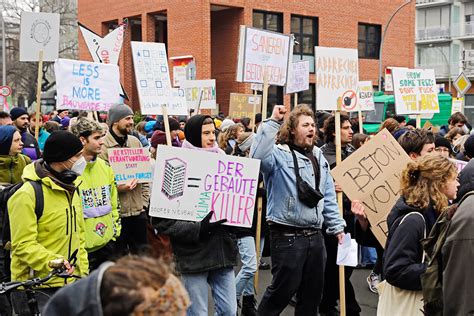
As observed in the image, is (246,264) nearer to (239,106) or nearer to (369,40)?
(239,106)

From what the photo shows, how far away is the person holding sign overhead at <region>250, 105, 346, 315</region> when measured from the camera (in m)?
5.58

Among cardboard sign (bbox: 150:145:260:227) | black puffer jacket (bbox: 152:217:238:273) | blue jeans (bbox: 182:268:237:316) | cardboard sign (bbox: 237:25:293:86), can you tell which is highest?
cardboard sign (bbox: 237:25:293:86)

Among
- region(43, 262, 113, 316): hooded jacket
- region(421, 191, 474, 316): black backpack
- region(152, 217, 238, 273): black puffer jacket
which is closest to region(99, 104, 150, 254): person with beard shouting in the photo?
region(152, 217, 238, 273): black puffer jacket

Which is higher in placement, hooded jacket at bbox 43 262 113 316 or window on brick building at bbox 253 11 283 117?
window on brick building at bbox 253 11 283 117

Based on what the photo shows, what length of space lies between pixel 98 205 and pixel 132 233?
120 centimetres

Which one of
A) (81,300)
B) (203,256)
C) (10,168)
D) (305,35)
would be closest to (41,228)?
(203,256)

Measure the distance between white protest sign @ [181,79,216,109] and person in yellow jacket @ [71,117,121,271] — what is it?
1022 cm

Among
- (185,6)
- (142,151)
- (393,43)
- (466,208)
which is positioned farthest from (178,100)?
(393,43)

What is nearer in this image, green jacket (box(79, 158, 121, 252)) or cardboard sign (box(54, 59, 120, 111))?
green jacket (box(79, 158, 121, 252))

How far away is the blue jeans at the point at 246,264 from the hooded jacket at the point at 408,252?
2.92 metres

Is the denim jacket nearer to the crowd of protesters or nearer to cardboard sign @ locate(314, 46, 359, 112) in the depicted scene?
the crowd of protesters

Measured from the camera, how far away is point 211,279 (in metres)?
5.30

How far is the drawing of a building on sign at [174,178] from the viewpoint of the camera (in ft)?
17.0

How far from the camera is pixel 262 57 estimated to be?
8.35 meters
